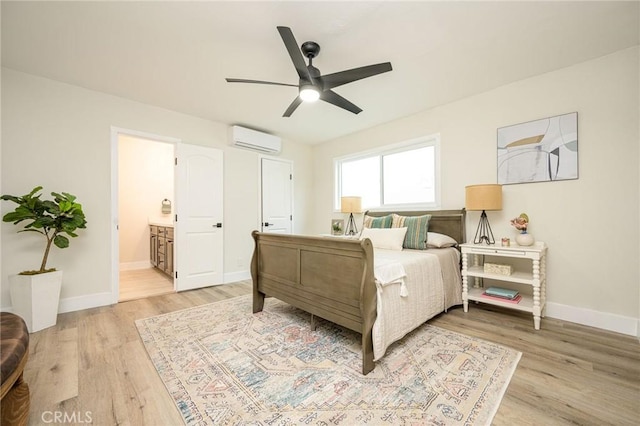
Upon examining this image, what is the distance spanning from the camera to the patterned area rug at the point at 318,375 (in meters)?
1.41

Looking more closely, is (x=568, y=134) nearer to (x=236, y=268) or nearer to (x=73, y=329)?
(x=236, y=268)

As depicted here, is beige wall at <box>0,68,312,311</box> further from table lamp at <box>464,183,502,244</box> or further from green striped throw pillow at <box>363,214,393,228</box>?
table lamp at <box>464,183,502,244</box>

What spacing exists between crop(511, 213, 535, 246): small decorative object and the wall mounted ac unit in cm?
377

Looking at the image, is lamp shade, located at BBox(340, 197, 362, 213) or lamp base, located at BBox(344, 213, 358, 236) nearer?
lamp shade, located at BBox(340, 197, 362, 213)

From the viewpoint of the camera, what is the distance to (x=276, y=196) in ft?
16.3

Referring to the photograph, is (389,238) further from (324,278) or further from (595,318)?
(595,318)

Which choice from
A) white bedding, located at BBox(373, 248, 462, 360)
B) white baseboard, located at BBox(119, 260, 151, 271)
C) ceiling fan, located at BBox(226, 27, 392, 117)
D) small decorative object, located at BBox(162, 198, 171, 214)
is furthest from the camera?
small decorative object, located at BBox(162, 198, 171, 214)

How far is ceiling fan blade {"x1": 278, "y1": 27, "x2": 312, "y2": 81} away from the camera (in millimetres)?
1695

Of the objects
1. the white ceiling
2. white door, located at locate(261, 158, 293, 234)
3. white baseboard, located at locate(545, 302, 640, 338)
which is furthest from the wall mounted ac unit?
white baseboard, located at locate(545, 302, 640, 338)

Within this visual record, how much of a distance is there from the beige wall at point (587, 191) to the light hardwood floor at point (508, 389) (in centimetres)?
34

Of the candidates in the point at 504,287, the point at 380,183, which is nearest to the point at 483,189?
the point at 504,287

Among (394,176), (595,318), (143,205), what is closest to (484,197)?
(595,318)

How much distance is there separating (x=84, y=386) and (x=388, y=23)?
335cm

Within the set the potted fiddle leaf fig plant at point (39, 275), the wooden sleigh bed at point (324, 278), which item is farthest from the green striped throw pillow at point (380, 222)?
the potted fiddle leaf fig plant at point (39, 275)
